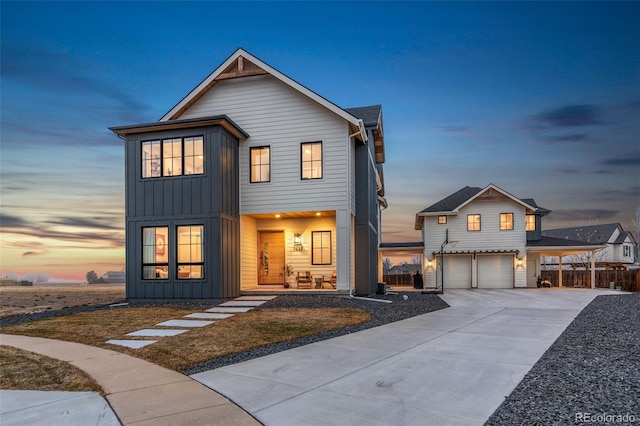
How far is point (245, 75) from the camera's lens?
15.6 m

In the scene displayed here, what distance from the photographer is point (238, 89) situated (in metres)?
16.1

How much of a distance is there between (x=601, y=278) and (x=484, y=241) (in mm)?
9511

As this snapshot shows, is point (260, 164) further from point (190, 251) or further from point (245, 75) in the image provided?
point (190, 251)

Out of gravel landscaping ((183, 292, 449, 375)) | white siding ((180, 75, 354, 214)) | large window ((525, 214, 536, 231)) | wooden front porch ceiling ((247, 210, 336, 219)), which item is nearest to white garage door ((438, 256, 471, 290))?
large window ((525, 214, 536, 231))

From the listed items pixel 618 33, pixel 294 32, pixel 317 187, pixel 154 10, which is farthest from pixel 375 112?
pixel 618 33

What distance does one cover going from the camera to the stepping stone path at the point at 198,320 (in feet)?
24.1

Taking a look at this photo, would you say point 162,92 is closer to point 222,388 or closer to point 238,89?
point 238,89

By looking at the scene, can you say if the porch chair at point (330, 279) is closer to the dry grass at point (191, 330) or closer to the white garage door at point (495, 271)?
the dry grass at point (191, 330)

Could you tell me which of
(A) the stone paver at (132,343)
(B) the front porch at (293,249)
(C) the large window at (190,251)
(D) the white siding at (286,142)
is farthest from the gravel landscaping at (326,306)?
(D) the white siding at (286,142)

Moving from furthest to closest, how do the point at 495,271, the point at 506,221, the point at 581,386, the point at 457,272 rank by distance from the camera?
1. the point at 457,272
2. the point at 495,271
3. the point at 506,221
4. the point at 581,386

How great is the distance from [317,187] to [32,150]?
13.0 meters

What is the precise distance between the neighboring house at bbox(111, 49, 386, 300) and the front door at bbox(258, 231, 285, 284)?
74 centimetres

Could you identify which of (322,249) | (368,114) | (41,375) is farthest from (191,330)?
(368,114)

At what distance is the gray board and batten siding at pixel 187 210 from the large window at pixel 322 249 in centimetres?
359
